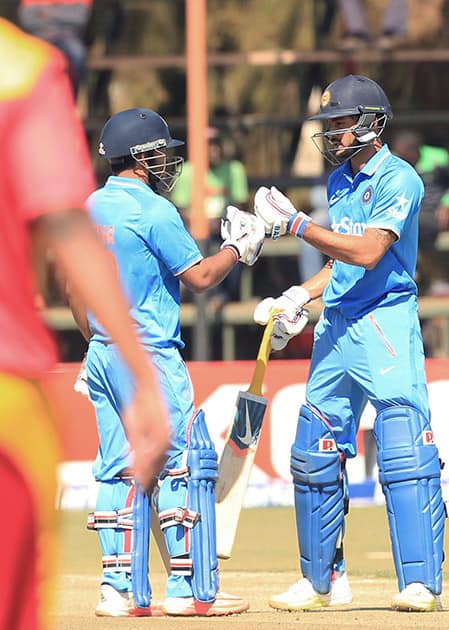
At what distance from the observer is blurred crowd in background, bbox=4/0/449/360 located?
14406mm

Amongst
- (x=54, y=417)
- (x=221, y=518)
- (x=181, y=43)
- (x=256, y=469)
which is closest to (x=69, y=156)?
(x=54, y=417)

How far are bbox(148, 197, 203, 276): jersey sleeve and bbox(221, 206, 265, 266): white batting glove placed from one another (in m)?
0.30

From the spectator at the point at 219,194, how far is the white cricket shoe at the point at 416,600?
8.30m

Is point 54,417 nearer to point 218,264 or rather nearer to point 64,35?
point 218,264

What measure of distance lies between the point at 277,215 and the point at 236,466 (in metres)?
1.07

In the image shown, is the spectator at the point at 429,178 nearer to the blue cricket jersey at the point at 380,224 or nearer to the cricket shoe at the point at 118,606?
the blue cricket jersey at the point at 380,224

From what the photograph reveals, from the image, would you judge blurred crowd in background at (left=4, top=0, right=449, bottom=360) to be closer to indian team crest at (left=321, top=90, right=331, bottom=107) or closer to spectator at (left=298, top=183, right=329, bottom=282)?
spectator at (left=298, top=183, right=329, bottom=282)

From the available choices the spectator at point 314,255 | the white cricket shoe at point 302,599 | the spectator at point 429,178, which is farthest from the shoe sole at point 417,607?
the spectator at point 314,255

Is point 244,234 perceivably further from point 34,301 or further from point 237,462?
point 34,301

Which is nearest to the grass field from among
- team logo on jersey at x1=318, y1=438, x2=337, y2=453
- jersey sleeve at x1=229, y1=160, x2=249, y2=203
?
team logo on jersey at x1=318, y1=438, x2=337, y2=453

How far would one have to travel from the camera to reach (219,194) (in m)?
15.0

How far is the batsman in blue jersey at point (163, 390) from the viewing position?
6363mm

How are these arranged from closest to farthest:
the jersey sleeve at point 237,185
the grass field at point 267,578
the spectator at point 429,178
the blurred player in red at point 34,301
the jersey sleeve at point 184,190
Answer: the blurred player in red at point 34,301
the grass field at point 267,578
the spectator at point 429,178
the jersey sleeve at point 184,190
the jersey sleeve at point 237,185

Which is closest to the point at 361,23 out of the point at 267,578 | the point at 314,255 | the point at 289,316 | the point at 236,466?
the point at 314,255
